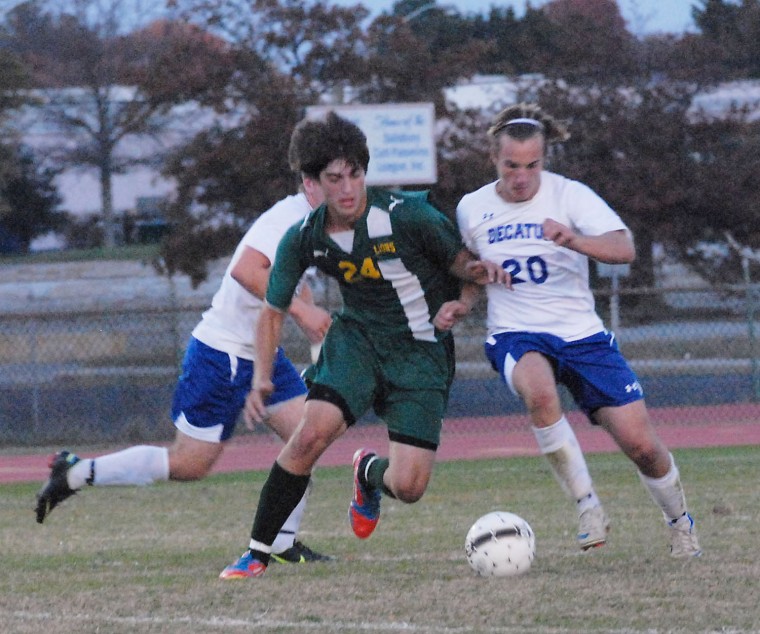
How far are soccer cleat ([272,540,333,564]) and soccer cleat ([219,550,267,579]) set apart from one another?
2.07 feet

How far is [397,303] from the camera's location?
5891 millimetres

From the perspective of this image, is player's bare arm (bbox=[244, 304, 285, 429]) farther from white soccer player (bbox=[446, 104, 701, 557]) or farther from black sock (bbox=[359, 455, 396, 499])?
white soccer player (bbox=[446, 104, 701, 557])

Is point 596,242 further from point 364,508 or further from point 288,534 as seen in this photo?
point 288,534

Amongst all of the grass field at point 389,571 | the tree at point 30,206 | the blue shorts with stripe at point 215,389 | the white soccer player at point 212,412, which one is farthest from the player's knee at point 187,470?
the tree at point 30,206

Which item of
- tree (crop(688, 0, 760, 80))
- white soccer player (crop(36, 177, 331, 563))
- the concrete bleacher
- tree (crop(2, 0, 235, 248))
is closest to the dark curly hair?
white soccer player (crop(36, 177, 331, 563))

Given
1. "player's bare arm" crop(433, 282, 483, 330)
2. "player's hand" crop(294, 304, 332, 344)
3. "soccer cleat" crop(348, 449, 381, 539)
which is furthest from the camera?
"soccer cleat" crop(348, 449, 381, 539)

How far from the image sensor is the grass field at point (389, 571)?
4.91 metres

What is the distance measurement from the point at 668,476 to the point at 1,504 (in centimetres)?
576

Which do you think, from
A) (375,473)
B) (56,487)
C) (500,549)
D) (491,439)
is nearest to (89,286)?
(491,439)

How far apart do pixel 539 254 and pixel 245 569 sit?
5.97 ft

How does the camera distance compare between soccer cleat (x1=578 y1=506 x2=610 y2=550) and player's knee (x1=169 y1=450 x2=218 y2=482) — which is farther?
player's knee (x1=169 y1=450 x2=218 y2=482)

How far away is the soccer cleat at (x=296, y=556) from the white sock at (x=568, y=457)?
122 cm

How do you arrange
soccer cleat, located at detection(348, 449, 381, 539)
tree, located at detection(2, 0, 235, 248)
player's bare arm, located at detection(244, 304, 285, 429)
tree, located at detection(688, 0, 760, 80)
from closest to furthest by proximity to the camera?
player's bare arm, located at detection(244, 304, 285, 429) < soccer cleat, located at detection(348, 449, 381, 539) < tree, located at detection(688, 0, 760, 80) < tree, located at detection(2, 0, 235, 248)

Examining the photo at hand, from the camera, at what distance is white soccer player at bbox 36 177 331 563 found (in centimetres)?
683
